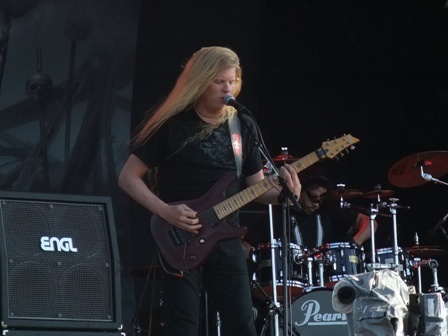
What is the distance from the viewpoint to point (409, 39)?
29.7ft

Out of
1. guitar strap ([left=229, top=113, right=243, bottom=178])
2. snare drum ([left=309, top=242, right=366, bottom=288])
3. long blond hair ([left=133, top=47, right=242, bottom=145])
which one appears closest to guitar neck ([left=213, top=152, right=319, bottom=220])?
guitar strap ([left=229, top=113, right=243, bottom=178])

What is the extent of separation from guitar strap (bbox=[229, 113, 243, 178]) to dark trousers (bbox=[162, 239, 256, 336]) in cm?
46

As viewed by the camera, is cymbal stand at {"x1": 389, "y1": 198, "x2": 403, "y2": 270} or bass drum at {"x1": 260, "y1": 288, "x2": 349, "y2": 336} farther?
cymbal stand at {"x1": 389, "y1": 198, "x2": 403, "y2": 270}

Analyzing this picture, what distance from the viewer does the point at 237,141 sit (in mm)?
5188

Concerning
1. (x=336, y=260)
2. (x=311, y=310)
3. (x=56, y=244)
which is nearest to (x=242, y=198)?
(x=56, y=244)

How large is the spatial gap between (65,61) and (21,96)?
1.51 feet

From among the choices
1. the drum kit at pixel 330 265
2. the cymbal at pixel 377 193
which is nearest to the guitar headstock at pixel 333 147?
the drum kit at pixel 330 265

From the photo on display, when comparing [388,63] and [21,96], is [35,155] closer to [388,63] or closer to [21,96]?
[21,96]

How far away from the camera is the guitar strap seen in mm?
5172

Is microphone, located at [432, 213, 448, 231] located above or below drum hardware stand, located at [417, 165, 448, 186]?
below

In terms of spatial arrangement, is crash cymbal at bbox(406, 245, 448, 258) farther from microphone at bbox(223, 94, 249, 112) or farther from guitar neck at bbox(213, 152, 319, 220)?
microphone at bbox(223, 94, 249, 112)

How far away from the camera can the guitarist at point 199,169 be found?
4906 mm

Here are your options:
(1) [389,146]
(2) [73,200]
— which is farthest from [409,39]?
(2) [73,200]

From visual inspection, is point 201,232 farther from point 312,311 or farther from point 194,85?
point 312,311
